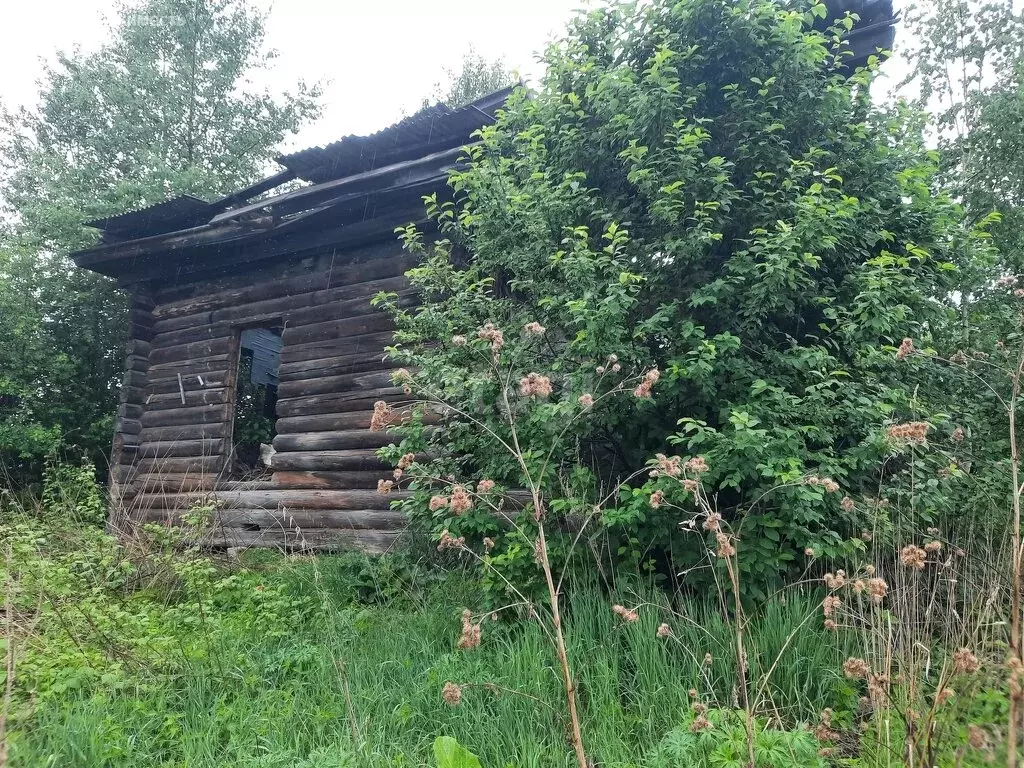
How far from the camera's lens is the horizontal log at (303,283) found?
273 inches

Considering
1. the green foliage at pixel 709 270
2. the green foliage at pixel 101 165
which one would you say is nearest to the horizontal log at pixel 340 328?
the green foliage at pixel 709 270

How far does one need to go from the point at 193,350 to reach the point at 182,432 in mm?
1110

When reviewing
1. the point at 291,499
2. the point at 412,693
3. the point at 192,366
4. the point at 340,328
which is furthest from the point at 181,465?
the point at 412,693

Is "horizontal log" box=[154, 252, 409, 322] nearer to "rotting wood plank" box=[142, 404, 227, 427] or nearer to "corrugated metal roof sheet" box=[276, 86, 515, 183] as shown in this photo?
"corrugated metal roof sheet" box=[276, 86, 515, 183]

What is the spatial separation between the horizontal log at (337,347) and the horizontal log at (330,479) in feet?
4.17

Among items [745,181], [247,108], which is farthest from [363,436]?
[247,108]

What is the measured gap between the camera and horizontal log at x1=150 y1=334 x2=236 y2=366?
8195mm

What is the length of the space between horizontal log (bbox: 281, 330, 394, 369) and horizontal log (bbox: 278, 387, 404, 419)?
441 mm

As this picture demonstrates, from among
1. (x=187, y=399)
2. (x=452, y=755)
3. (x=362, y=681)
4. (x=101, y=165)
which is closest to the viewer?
(x=452, y=755)

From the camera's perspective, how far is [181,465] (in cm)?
809

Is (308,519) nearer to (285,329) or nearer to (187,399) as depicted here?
(285,329)

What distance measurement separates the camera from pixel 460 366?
4.64 m

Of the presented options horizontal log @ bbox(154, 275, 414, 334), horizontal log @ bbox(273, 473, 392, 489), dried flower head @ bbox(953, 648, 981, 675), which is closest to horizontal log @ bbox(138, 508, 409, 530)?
horizontal log @ bbox(273, 473, 392, 489)

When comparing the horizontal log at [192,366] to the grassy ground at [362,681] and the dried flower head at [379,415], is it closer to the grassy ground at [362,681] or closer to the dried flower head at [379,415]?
the grassy ground at [362,681]
